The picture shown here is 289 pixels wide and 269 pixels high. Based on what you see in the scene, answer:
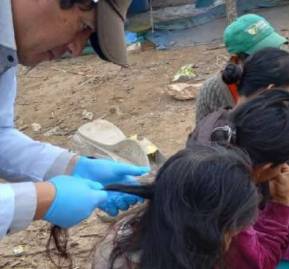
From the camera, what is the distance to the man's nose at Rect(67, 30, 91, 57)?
2.00 m

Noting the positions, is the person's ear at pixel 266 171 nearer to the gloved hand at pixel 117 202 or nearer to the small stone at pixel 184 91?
the gloved hand at pixel 117 202

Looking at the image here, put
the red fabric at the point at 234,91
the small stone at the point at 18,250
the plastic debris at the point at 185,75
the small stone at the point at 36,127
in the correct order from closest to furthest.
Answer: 1. the red fabric at the point at 234,91
2. the small stone at the point at 18,250
3. the small stone at the point at 36,127
4. the plastic debris at the point at 185,75

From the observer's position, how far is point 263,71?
2.64 meters

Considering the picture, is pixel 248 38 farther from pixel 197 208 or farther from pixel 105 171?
pixel 197 208

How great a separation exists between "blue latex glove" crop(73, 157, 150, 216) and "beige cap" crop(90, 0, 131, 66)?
1.22 feet

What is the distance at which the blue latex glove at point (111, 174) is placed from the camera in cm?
205

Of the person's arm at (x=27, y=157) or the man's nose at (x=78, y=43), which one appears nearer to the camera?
the man's nose at (x=78, y=43)

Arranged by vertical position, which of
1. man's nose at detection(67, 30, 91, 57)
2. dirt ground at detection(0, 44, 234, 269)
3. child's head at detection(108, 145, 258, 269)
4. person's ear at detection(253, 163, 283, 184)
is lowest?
dirt ground at detection(0, 44, 234, 269)

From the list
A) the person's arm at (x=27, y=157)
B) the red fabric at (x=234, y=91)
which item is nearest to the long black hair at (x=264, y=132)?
the person's arm at (x=27, y=157)

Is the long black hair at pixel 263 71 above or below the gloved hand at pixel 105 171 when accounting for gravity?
above

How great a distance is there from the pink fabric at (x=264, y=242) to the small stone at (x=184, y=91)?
387 centimetres

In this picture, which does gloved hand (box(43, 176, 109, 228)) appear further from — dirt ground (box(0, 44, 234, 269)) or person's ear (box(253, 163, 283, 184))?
dirt ground (box(0, 44, 234, 269))

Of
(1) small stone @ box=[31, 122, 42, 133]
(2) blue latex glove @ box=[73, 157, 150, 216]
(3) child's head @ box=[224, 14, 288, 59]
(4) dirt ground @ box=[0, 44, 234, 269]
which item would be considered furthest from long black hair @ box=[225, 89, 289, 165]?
(1) small stone @ box=[31, 122, 42, 133]

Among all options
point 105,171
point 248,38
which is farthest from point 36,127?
point 105,171
